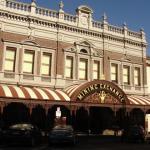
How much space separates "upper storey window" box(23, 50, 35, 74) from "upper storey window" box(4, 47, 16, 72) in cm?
109

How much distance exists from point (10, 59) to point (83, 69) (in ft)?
26.0

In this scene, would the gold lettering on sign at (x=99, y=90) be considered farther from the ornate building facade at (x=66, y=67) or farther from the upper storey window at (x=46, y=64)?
the upper storey window at (x=46, y=64)

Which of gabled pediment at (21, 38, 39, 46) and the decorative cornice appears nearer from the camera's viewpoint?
the decorative cornice

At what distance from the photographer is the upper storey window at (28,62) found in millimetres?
29422

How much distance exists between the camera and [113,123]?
3378 centimetres

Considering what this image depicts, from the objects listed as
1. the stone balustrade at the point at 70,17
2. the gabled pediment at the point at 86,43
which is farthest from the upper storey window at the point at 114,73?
the stone balustrade at the point at 70,17

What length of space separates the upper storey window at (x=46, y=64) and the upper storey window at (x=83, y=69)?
3529 mm

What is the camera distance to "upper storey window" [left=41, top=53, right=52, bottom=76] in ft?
99.9

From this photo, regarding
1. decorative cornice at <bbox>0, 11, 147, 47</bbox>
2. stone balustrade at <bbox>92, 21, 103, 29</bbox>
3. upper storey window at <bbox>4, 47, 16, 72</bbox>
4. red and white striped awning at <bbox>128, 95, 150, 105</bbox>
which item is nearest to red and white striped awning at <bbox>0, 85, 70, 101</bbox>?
upper storey window at <bbox>4, 47, 16, 72</bbox>

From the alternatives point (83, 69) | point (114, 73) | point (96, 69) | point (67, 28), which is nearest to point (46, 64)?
point (83, 69)

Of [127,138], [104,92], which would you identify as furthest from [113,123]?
[127,138]

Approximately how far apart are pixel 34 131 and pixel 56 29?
13.2 metres

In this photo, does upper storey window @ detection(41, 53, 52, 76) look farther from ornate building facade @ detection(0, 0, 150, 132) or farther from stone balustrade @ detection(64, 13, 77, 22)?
stone balustrade @ detection(64, 13, 77, 22)

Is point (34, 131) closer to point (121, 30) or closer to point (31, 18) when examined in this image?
point (31, 18)
